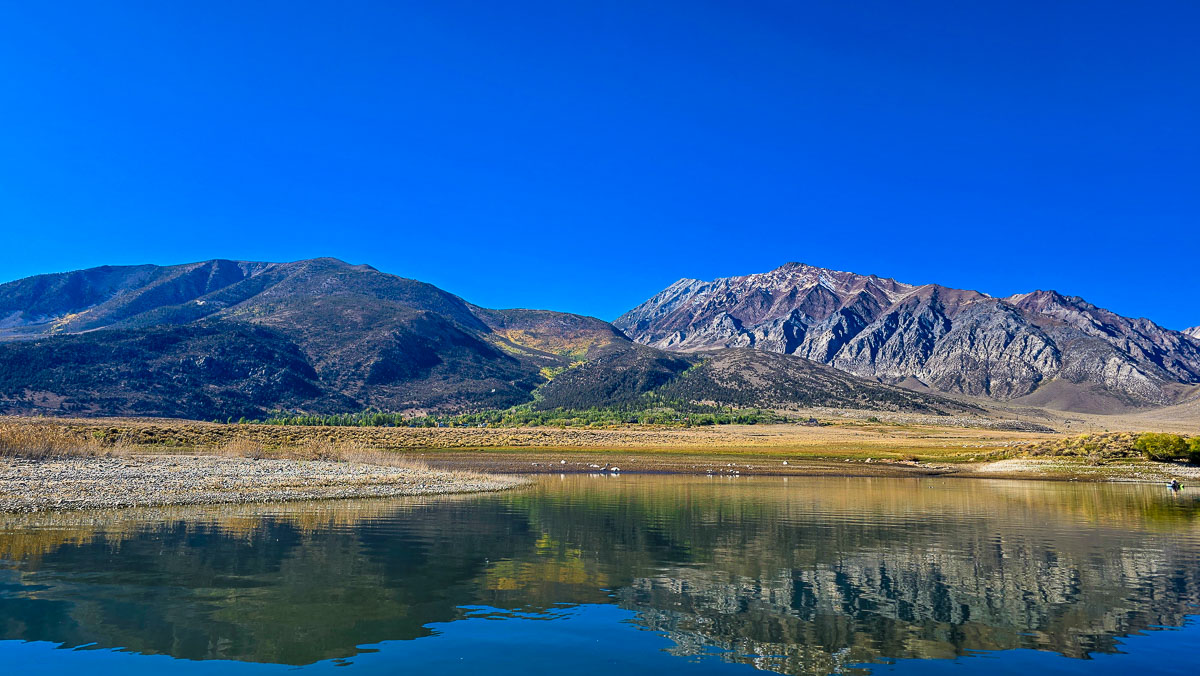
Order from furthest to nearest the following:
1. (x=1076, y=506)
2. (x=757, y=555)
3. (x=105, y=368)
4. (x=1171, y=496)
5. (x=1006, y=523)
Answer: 1. (x=105, y=368)
2. (x=1171, y=496)
3. (x=1076, y=506)
4. (x=1006, y=523)
5. (x=757, y=555)

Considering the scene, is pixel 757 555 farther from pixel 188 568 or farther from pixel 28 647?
pixel 28 647

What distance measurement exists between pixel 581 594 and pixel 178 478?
118 ft

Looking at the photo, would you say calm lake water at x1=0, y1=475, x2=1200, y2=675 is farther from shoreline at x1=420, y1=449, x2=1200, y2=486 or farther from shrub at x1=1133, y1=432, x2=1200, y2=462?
shrub at x1=1133, y1=432, x2=1200, y2=462

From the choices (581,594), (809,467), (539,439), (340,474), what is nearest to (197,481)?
(340,474)

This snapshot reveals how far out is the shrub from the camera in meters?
85.6

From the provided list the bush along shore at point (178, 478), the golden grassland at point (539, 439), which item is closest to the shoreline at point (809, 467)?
the golden grassland at point (539, 439)

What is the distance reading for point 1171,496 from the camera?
181 feet

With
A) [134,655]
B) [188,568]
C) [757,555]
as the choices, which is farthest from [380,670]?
[757,555]

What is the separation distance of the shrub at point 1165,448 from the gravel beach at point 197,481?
81138 mm

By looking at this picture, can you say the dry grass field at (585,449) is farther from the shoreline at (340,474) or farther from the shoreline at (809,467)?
the shoreline at (340,474)

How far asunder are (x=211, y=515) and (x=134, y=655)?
70.4 feet

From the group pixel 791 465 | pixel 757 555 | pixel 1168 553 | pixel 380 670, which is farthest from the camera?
pixel 791 465

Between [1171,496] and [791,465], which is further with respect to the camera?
[791,465]

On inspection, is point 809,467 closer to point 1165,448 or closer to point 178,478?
point 1165,448
